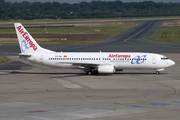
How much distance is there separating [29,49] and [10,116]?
29637 mm

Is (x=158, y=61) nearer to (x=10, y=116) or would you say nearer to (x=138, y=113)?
(x=138, y=113)

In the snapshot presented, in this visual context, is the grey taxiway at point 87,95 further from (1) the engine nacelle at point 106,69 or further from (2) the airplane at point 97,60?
(2) the airplane at point 97,60

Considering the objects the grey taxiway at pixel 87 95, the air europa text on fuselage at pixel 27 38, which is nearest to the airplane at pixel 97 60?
the air europa text on fuselage at pixel 27 38

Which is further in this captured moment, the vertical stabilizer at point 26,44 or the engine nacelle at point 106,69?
the vertical stabilizer at point 26,44

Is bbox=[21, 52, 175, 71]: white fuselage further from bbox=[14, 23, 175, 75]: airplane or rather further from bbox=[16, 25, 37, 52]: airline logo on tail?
bbox=[16, 25, 37, 52]: airline logo on tail

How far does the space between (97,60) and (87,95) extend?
57.1ft

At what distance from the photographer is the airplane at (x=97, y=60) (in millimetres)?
55188

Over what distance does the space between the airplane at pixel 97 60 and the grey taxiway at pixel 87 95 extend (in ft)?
4.75

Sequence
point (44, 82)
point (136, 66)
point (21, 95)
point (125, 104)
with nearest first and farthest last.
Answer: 1. point (125, 104)
2. point (21, 95)
3. point (44, 82)
4. point (136, 66)

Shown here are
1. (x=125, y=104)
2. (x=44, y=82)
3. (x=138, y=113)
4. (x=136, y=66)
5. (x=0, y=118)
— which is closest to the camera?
(x=0, y=118)

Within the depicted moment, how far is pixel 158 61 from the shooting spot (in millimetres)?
55469

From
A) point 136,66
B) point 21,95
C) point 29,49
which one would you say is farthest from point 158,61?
point 21,95

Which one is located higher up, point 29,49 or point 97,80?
point 29,49

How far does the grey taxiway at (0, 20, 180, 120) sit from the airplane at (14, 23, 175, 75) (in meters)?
1.45
